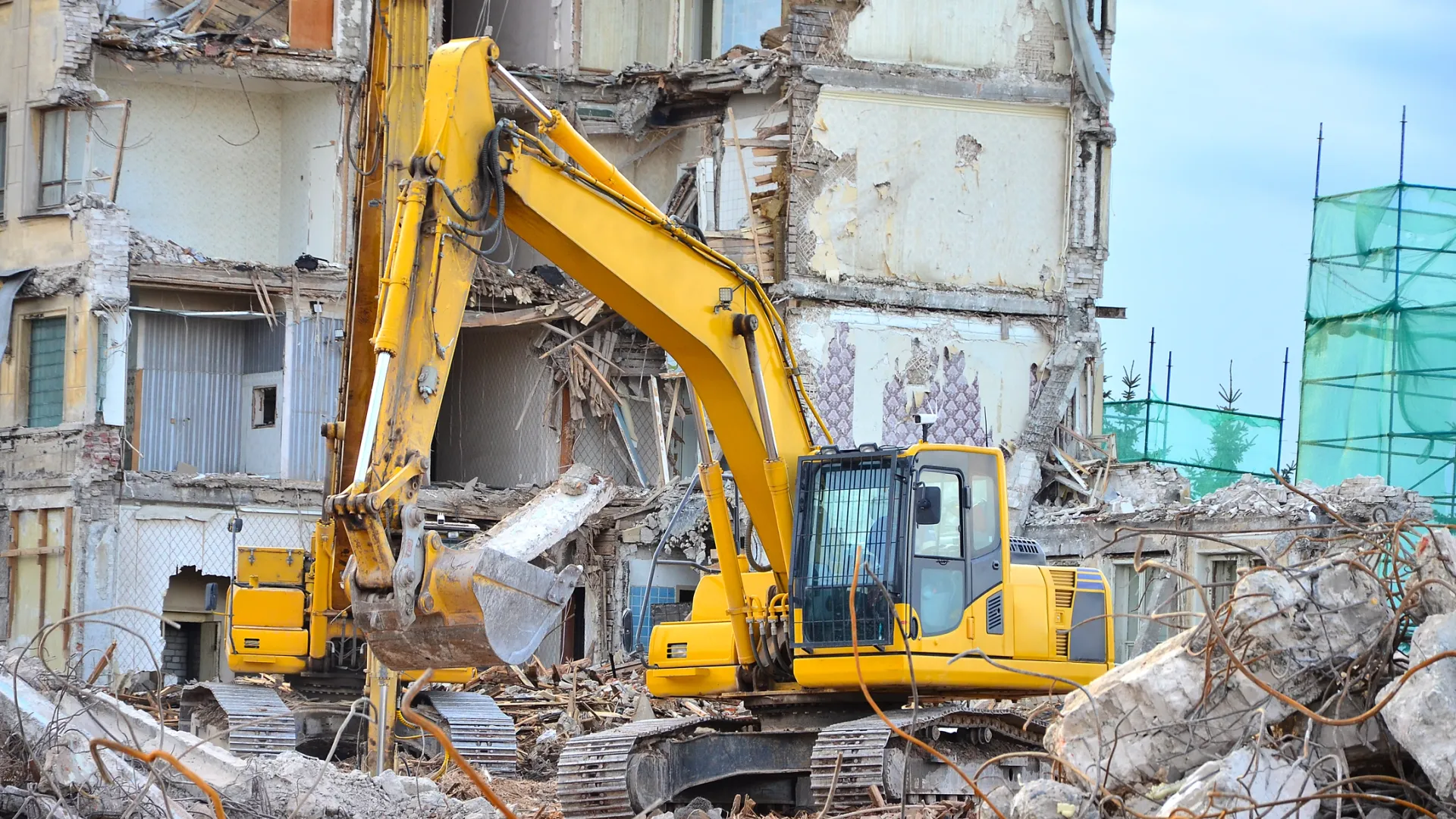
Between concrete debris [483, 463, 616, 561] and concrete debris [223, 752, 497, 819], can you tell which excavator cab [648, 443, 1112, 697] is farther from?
concrete debris [483, 463, 616, 561]

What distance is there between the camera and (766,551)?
508 inches

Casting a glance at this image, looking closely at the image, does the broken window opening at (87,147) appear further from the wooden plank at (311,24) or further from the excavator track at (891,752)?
the excavator track at (891,752)

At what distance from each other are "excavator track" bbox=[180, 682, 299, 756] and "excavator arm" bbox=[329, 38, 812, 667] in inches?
172

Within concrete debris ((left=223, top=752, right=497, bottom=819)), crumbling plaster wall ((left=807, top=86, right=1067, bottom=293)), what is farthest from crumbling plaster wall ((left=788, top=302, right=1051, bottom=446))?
concrete debris ((left=223, top=752, right=497, bottom=819))

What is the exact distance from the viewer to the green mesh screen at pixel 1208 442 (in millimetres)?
25281

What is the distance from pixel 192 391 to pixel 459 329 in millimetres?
17512

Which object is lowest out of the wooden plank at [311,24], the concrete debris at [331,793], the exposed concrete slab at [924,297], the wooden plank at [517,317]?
the concrete debris at [331,793]

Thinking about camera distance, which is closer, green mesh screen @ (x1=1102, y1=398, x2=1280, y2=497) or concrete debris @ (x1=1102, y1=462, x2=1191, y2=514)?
concrete debris @ (x1=1102, y1=462, x2=1191, y2=514)

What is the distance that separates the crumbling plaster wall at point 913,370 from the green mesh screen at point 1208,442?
71.4 inches

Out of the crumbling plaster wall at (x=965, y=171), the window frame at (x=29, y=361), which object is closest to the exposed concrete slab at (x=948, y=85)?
the crumbling plaster wall at (x=965, y=171)

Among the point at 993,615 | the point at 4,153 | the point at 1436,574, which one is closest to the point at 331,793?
the point at 993,615

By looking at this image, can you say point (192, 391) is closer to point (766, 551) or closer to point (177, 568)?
point (177, 568)

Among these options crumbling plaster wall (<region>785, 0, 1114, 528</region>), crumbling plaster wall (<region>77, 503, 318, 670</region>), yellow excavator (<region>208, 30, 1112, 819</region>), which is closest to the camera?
yellow excavator (<region>208, 30, 1112, 819</region>)

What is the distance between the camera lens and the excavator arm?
920cm
